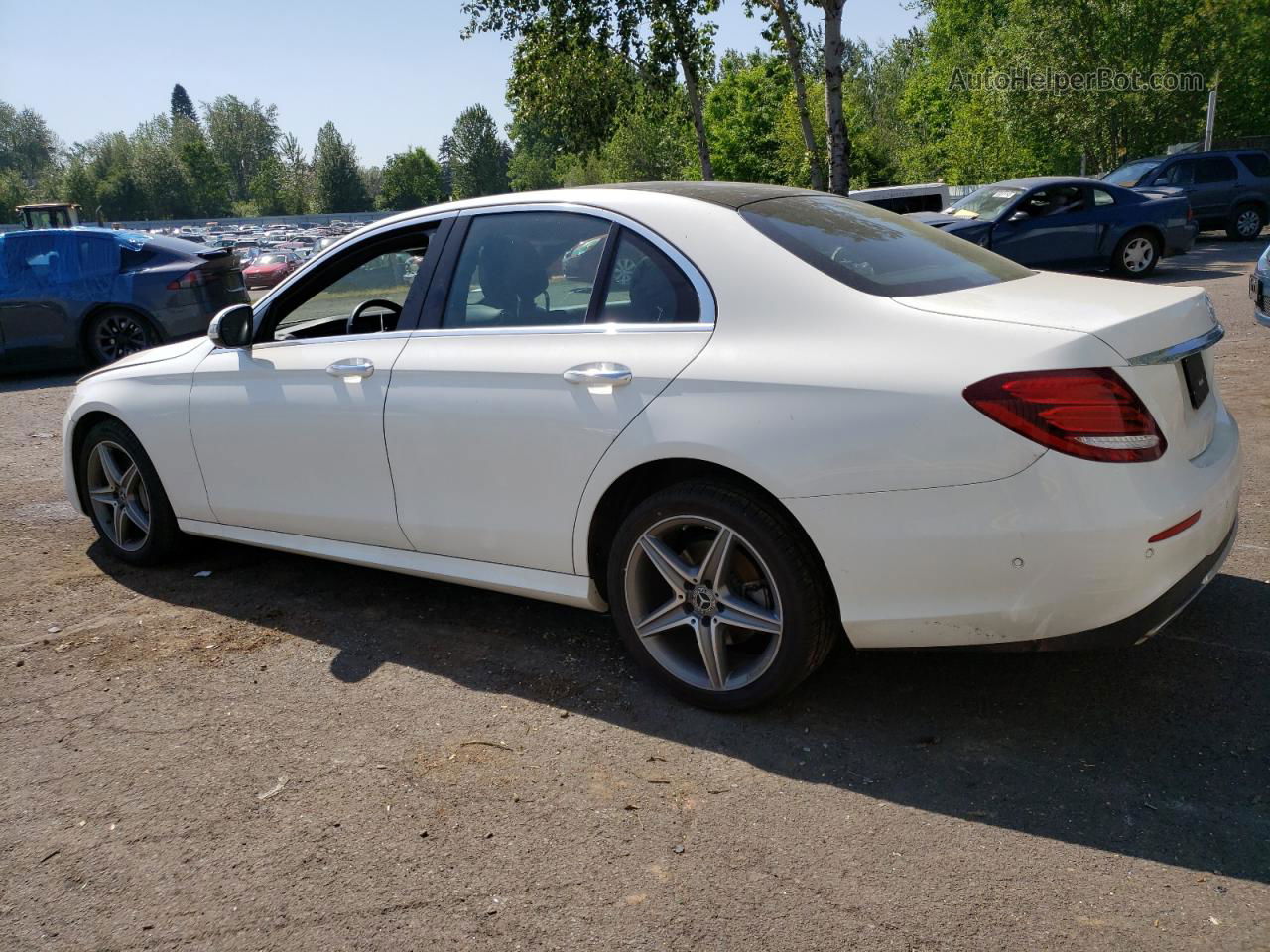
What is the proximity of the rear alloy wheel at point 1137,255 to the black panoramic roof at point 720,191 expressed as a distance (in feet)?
44.5

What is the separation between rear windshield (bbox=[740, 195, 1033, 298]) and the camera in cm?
330

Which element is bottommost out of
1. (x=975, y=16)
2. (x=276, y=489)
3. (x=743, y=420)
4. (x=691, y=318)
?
(x=276, y=489)

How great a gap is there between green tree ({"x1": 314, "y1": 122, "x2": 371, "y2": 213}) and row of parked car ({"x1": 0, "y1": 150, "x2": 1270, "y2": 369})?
353ft

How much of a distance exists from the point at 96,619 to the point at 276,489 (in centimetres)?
104

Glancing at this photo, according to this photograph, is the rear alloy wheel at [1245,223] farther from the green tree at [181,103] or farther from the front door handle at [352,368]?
the green tree at [181,103]

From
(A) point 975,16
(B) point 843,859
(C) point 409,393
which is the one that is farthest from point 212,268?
(A) point 975,16

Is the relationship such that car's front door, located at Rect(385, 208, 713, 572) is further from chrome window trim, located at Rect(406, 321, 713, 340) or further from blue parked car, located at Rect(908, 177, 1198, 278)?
blue parked car, located at Rect(908, 177, 1198, 278)

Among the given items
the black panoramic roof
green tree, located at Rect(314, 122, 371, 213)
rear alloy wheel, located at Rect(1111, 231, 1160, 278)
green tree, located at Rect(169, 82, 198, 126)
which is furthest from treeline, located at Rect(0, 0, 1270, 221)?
green tree, located at Rect(169, 82, 198, 126)

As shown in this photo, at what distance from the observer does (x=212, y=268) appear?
12.4m

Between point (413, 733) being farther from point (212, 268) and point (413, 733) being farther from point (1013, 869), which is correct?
point (212, 268)

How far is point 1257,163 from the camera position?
859 inches

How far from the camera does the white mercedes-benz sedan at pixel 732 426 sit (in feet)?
9.24

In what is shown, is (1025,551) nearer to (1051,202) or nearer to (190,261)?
(190,261)

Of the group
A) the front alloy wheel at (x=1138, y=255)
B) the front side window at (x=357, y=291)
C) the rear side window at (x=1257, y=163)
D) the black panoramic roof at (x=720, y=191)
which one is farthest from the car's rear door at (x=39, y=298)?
the rear side window at (x=1257, y=163)
